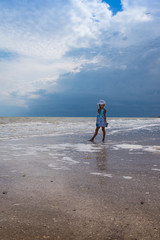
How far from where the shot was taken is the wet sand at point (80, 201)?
1951mm

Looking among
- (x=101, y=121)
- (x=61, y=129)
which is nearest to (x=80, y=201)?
(x=101, y=121)

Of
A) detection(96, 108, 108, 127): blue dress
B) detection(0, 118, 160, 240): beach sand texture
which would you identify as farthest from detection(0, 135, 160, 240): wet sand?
detection(96, 108, 108, 127): blue dress

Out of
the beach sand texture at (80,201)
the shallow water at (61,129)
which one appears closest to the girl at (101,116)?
the shallow water at (61,129)

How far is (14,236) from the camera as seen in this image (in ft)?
6.15

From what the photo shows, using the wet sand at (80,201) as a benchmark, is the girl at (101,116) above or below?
above

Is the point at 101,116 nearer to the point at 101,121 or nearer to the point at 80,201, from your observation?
the point at 101,121

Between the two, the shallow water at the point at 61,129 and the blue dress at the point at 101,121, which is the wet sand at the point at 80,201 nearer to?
the blue dress at the point at 101,121

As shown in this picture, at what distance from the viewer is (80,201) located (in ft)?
8.63

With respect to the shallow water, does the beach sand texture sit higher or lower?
lower

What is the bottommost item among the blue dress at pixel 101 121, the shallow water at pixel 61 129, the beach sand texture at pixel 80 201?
the beach sand texture at pixel 80 201

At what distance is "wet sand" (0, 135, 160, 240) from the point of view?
195 centimetres

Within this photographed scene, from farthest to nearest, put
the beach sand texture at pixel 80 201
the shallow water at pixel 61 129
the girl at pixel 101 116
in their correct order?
the shallow water at pixel 61 129 < the girl at pixel 101 116 < the beach sand texture at pixel 80 201

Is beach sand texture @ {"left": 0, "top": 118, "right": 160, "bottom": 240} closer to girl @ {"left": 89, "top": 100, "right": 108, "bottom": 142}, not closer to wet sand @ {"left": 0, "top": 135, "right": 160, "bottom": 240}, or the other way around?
wet sand @ {"left": 0, "top": 135, "right": 160, "bottom": 240}

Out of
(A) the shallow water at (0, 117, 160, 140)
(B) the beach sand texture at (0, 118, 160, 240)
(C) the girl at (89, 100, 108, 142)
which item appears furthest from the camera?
(A) the shallow water at (0, 117, 160, 140)
